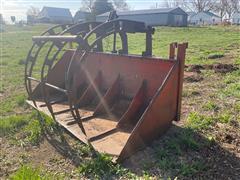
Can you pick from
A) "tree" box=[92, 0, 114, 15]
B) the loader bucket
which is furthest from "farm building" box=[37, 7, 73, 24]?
the loader bucket

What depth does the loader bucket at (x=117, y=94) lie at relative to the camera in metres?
3.02

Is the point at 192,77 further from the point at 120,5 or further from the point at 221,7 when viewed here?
the point at 120,5

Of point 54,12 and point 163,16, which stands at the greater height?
point 54,12

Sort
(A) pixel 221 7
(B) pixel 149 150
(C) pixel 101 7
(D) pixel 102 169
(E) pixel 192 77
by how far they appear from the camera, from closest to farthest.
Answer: (D) pixel 102 169
(B) pixel 149 150
(E) pixel 192 77
(C) pixel 101 7
(A) pixel 221 7

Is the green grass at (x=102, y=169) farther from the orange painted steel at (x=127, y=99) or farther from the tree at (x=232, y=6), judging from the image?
the tree at (x=232, y=6)

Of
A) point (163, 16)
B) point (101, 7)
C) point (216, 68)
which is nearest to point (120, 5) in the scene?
point (101, 7)

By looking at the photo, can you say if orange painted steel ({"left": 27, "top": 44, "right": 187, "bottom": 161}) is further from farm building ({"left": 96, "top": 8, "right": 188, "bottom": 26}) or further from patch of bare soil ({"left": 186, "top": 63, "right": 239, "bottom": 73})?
farm building ({"left": 96, "top": 8, "right": 188, "bottom": 26})

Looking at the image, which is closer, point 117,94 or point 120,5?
point 117,94

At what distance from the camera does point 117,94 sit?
3.92 metres

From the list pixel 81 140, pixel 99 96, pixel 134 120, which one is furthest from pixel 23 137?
pixel 134 120

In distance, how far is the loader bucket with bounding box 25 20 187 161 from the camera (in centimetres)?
302

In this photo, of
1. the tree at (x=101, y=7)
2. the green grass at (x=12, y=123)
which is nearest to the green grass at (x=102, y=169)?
the green grass at (x=12, y=123)

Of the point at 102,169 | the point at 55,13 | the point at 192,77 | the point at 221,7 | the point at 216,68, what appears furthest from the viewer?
the point at 55,13

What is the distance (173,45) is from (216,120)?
1279 mm
